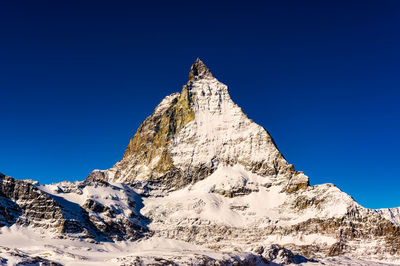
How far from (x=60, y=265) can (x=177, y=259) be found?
48.7m

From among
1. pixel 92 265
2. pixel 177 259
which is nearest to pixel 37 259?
pixel 92 265

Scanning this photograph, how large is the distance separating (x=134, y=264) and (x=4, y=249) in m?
58.0

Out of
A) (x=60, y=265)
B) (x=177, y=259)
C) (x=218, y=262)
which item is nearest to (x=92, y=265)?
(x=60, y=265)

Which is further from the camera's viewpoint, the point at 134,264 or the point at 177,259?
the point at 177,259

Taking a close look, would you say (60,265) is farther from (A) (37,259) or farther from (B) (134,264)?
(B) (134,264)

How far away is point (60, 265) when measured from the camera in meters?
183

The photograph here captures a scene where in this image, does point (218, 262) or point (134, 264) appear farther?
point (218, 262)

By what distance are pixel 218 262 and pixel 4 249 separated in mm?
92010

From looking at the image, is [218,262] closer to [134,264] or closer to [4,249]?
[134,264]

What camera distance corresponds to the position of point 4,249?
19100 centimetres

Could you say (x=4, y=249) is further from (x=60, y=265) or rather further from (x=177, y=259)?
(x=177, y=259)

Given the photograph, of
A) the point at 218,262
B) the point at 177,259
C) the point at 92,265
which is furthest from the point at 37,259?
the point at 218,262

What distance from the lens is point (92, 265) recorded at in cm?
19012

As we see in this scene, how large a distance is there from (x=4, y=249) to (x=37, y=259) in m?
18.7
